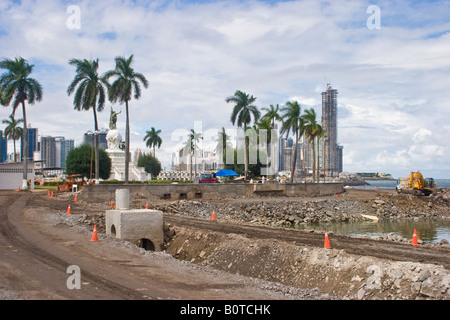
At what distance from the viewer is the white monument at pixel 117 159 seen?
7100 centimetres

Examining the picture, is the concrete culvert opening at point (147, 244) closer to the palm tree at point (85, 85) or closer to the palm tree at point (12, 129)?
the palm tree at point (85, 85)

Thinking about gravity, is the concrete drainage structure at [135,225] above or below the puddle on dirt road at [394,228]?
above

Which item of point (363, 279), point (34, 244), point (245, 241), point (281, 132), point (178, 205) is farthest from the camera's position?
point (281, 132)

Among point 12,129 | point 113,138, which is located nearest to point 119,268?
point 113,138

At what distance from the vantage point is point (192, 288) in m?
10.8

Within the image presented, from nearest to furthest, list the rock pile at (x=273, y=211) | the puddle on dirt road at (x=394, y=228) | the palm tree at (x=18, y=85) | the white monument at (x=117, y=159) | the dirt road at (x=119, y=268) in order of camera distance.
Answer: the dirt road at (x=119, y=268) → the puddle on dirt road at (x=394, y=228) → the rock pile at (x=273, y=211) → the palm tree at (x=18, y=85) → the white monument at (x=117, y=159)

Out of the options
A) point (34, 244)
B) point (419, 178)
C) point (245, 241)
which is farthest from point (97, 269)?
point (419, 178)

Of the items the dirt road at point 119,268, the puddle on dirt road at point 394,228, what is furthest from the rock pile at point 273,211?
the dirt road at point 119,268

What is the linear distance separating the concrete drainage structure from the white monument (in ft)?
164

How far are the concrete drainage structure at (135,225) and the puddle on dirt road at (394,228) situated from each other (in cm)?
1514
